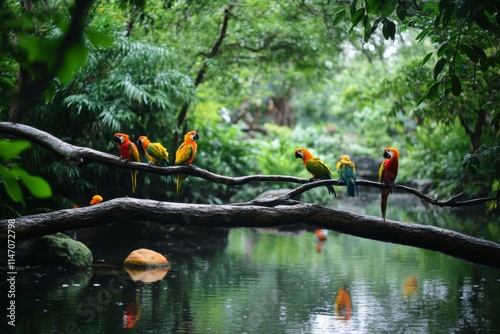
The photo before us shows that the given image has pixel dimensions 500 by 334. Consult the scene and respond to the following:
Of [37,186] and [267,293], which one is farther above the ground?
[37,186]

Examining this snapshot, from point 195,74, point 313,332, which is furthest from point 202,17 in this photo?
point 313,332

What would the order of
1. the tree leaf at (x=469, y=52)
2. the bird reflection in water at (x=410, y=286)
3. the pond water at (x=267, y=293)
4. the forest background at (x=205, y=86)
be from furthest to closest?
1. the forest background at (x=205, y=86)
2. the bird reflection in water at (x=410, y=286)
3. the pond water at (x=267, y=293)
4. the tree leaf at (x=469, y=52)

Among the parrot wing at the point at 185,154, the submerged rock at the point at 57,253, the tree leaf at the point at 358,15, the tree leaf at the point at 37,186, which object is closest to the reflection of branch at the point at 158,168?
the parrot wing at the point at 185,154

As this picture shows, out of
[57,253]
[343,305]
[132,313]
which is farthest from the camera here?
[57,253]

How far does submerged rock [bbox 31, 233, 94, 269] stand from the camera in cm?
714

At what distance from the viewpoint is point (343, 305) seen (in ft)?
18.1

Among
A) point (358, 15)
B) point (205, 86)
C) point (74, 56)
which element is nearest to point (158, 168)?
point (358, 15)

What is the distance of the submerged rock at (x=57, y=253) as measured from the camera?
714 centimetres

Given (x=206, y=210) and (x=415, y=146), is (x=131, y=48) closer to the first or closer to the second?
(x=206, y=210)

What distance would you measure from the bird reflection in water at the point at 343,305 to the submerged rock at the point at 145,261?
7.85ft

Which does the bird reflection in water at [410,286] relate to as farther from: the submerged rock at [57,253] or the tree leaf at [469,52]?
the submerged rock at [57,253]

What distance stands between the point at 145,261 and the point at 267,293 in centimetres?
194

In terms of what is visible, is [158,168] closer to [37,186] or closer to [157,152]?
[157,152]

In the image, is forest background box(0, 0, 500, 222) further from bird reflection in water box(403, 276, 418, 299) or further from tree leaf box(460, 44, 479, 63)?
bird reflection in water box(403, 276, 418, 299)
